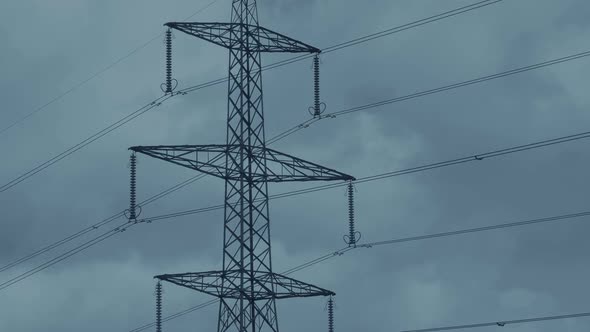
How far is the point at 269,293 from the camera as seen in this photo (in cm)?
8525

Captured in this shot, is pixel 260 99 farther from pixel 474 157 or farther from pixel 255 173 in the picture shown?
pixel 474 157

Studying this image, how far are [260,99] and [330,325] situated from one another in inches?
393

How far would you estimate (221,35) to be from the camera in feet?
289

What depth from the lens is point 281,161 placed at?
3378 inches

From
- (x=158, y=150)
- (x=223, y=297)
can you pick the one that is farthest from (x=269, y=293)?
(x=158, y=150)

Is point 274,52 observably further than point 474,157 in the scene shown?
Yes

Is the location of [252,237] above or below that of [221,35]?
below

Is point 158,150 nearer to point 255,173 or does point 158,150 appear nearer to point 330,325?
point 255,173

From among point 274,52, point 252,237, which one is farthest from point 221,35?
point 252,237

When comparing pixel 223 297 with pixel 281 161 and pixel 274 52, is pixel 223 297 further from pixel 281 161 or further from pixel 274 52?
pixel 274 52

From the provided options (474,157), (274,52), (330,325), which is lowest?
(330,325)

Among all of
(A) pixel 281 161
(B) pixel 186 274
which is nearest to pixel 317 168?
(A) pixel 281 161

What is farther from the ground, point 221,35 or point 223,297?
point 221,35

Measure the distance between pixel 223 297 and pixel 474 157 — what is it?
458 inches
